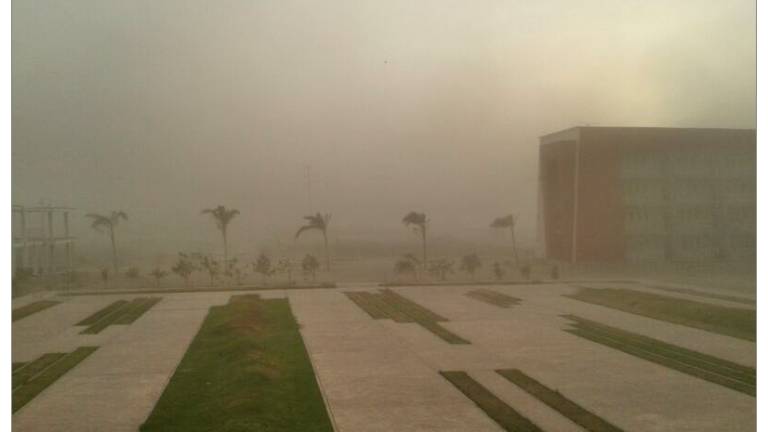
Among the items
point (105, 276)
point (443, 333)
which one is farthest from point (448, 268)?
point (105, 276)

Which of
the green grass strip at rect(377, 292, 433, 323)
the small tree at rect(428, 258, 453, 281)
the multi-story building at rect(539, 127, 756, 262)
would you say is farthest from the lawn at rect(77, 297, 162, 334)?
the multi-story building at rect(539, 127, 756, 262)

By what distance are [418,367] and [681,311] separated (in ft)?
14.5

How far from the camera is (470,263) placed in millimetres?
11094

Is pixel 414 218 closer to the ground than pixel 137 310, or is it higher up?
higher up

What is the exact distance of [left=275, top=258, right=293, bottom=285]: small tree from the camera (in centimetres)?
1125

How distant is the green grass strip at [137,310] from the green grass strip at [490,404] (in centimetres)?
462

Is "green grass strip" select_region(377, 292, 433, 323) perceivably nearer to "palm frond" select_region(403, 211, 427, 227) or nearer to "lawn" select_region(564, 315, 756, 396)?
"palm frond" select_region(403, 211, 427, 227)

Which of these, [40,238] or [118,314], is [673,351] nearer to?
[118,314]

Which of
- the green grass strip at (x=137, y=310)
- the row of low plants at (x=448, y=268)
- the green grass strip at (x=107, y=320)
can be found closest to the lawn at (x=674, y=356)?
the row of low plants at (x=448, y=268)

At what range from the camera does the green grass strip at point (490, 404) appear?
4.52 metres

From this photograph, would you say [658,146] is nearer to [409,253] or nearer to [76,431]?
[409,253]

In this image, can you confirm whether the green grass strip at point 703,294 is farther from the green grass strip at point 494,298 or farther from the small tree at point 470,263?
the small tree at point 470,263

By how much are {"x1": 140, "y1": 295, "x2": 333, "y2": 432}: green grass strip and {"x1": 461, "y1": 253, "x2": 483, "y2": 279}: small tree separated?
14.1ft

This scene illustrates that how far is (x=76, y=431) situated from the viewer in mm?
4484
